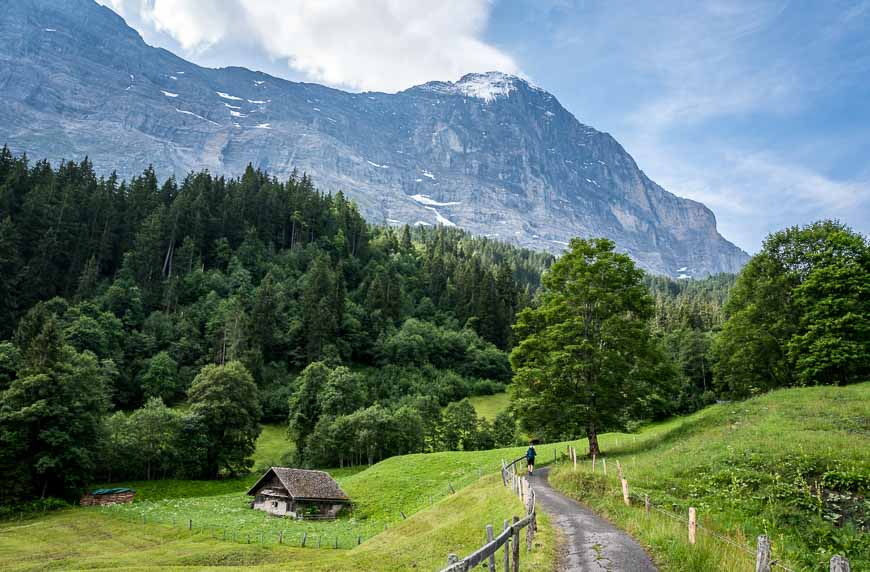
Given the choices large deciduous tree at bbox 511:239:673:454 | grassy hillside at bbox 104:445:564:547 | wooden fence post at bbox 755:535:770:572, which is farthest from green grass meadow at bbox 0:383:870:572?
large deciduous tree at bbox 511:239:673:454

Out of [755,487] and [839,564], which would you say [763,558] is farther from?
[755,487]

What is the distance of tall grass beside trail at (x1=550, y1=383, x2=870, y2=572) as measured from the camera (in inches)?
631

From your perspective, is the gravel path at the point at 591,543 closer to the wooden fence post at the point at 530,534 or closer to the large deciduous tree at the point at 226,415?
the wooden fence post at the point at 530,534

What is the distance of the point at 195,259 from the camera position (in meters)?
115

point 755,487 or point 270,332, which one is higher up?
point 270,332

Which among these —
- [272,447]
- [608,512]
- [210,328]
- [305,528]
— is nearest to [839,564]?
[608,512]

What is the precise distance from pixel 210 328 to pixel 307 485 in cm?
5815

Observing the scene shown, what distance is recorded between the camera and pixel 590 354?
37.8m

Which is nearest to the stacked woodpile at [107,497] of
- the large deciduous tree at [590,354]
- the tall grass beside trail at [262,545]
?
the tall grass beside trail at [262,545]

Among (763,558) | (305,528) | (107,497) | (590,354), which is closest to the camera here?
(763,558)

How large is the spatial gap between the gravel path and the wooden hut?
30.2 meters

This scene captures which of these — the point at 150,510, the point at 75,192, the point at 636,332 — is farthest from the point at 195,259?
the point at 636,332

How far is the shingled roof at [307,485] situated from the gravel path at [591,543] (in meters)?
30.1

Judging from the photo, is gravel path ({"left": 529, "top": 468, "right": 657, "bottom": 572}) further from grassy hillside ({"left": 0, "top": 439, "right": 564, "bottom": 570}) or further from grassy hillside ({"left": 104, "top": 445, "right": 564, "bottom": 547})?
grassy hillside ({"left": 104, "top": 445, "right": 564, "bottom": 547})
